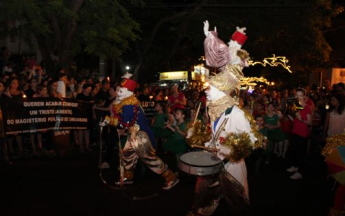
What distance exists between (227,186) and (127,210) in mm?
2211

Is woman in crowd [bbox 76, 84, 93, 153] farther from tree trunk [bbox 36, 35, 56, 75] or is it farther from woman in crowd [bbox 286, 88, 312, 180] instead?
woman in crowd [bbox 286, 88, 312, 180]

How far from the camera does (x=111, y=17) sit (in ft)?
45.2

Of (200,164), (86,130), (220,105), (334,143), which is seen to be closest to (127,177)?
(200,164)

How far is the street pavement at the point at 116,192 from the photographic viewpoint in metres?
5.95

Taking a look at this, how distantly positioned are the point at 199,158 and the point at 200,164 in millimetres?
Answer: 138

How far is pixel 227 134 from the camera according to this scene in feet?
14.2

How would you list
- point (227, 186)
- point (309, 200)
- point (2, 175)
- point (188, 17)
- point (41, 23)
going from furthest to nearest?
point (188, 17), point (41, 23), point (2, 175), point (309, 200), point (227, 186)

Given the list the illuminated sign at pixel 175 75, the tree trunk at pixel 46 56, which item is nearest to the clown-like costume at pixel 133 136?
the tree trunk at pixel 46 56

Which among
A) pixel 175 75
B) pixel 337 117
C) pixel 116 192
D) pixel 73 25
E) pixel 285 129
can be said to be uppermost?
pixel 73 25

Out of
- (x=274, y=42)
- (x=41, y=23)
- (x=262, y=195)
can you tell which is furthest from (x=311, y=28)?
(x=262, y=195)

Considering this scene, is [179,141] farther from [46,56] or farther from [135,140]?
[46,56]

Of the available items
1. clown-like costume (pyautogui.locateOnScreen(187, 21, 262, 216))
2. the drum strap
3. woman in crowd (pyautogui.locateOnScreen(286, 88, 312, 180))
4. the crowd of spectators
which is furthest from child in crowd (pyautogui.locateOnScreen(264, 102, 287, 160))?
the drum strap

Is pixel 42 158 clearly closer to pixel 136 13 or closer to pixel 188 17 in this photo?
pixel 188 17

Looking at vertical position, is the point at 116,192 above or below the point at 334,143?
below
